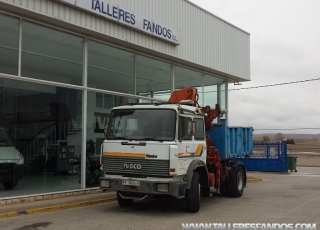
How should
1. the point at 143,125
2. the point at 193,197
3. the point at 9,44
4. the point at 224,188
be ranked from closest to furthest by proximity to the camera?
the point at 143,125
the point at 193,197
the point at 9,44
the point at 224,188

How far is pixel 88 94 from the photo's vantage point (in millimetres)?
13000

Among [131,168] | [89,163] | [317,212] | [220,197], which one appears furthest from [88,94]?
[317,212]

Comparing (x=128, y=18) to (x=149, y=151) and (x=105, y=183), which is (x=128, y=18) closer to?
(x=149, y=151)

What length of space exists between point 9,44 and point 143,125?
176 inches

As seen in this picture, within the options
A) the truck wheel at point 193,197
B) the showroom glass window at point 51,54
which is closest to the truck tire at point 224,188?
the truck wheel at point 193,197

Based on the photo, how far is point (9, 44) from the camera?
427 inches

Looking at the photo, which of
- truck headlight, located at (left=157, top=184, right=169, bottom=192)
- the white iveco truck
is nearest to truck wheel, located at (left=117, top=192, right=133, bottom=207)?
the white iveco truck

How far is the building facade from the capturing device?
1084cm

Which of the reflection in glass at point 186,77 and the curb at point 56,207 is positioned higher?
the reflection in glass at point 186,77

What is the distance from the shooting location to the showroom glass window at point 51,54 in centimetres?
Answer: 1130

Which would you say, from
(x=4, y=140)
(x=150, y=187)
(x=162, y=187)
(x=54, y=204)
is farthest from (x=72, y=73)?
(x=162, y=187)

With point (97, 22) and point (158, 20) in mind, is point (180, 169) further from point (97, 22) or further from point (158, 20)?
point (158, 20)

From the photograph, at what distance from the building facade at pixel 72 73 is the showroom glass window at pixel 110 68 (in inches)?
1.3

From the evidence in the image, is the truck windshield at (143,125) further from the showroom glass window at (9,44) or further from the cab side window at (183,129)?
the showroom glass window at (9,44)
